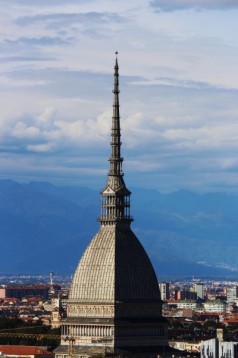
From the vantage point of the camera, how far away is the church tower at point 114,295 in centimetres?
10475

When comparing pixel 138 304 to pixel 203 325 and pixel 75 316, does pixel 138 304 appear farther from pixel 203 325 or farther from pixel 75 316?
pixel 203 325

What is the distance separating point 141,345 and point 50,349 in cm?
1066

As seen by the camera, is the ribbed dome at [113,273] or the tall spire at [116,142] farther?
the tall spire at [116,142]

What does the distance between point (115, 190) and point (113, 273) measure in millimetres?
4673

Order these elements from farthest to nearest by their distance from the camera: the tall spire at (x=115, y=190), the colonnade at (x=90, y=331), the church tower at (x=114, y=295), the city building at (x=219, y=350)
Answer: the tall spire at (x=115, y=190), the colonnade at (x=90, y=331), the church tower at (x=114, y=295), the city building at (x=219, y=350)

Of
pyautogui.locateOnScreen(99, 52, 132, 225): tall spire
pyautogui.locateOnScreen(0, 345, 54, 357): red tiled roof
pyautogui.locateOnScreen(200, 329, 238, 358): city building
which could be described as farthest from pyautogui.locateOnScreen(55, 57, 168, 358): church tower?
pyautogui.locateOnScreen(200, 329, 238, 358): city building

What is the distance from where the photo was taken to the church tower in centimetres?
10475

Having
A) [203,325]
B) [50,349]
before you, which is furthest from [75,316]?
[203,325]

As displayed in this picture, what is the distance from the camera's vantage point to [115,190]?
107 meters

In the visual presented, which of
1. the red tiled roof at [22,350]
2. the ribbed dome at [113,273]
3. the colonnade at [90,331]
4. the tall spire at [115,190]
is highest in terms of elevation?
the tall spire at [115,190]

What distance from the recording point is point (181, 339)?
132125mm

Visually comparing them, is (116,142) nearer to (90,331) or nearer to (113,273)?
(113,273)

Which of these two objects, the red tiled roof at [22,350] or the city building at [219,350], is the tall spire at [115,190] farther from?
the city building at [219,350]

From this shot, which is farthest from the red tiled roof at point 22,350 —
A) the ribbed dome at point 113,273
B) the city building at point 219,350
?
the city building at point 219,350
